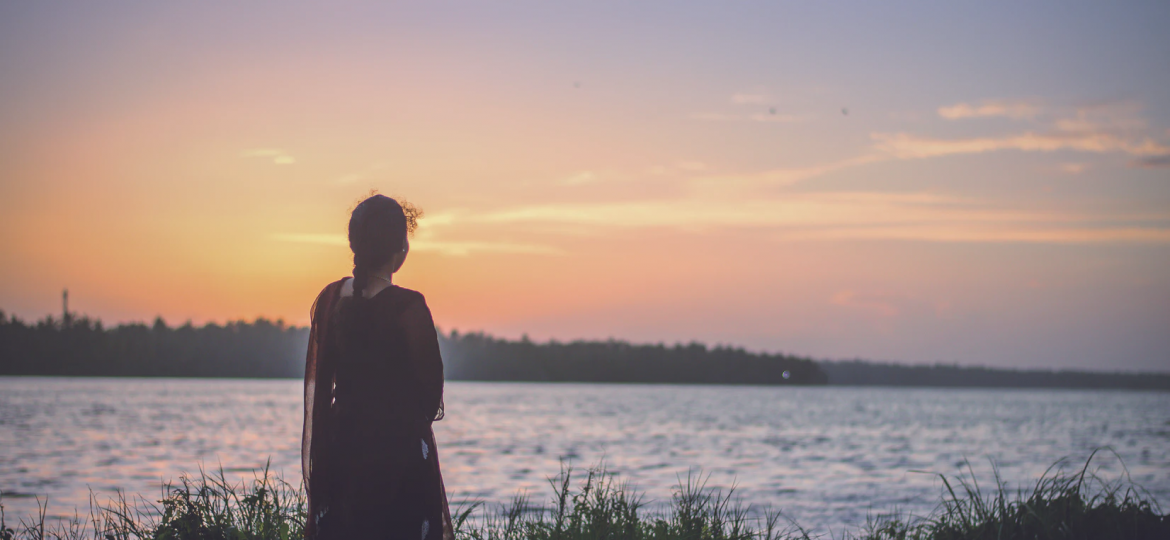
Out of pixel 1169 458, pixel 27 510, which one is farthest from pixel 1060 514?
pixel 1169 458

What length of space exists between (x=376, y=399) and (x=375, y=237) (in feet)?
2.44

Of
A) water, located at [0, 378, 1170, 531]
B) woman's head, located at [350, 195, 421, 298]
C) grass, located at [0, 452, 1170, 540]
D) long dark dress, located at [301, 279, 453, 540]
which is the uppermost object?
woman's head, located at [350, 195, 421, 298]

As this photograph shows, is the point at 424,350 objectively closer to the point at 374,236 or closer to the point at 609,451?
the point at 374,236

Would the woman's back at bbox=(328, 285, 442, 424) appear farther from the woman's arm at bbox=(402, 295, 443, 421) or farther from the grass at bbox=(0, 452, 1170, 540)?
the grass at bbox=(0, 452, 1170, 540)

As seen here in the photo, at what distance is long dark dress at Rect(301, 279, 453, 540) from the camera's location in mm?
4508

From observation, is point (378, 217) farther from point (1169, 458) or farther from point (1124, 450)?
point (1124, 450)

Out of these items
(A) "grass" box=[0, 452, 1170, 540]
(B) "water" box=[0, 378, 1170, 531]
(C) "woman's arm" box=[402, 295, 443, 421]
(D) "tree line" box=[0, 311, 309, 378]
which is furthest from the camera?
(D) "tree line" box=[0, 311, 309, 378]

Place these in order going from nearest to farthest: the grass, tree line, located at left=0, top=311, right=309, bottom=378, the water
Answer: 1. the grass
2. the water
3. tree line, located at left=0, top=311, right=309, bottom=378

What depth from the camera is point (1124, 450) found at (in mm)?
45062

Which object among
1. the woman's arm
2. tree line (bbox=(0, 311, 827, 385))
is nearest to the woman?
the woman's arm

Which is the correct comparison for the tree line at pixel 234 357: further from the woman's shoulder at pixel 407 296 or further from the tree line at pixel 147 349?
the woman's shoulder at pixel 407 296

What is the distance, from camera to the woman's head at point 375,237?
→ 14.9 ft

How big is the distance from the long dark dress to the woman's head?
0.13 metres

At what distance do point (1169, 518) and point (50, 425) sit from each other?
142ft
